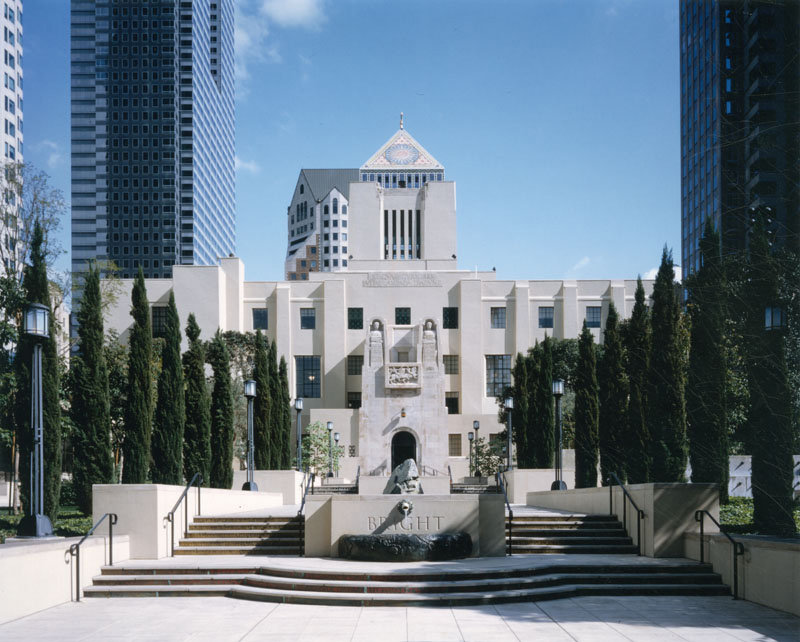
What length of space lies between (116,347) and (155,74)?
91123 mm

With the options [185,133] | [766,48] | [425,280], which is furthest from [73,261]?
[766,48]

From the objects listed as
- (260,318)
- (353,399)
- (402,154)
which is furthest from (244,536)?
(402,154)

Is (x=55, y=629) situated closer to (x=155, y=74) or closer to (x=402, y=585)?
(x=402, y=585)

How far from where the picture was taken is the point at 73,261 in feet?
391

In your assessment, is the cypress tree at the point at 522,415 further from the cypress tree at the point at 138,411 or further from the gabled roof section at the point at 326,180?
the gabled roof section at the point at 326,180

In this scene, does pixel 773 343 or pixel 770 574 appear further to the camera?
pixel 773 343

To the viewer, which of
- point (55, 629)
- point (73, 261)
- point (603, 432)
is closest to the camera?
point (55, 629)

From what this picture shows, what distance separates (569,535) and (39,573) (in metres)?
9.56

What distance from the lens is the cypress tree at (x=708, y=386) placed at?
2208 cm

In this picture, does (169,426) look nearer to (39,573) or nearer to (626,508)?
(39,573)

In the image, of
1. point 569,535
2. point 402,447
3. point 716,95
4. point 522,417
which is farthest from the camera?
point 716,95

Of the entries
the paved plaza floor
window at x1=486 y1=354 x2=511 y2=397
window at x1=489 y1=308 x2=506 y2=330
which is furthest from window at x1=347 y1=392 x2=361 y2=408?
the paved plaza floor

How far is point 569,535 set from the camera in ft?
51.7

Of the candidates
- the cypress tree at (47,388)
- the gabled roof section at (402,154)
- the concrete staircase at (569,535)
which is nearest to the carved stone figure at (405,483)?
the concrete staircase at (569,535)
